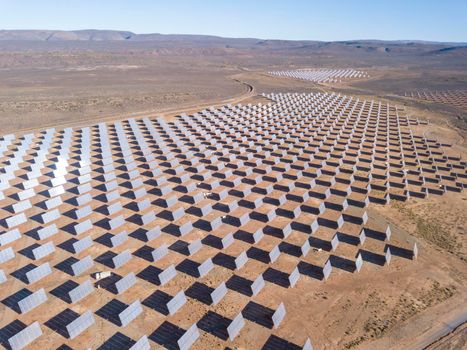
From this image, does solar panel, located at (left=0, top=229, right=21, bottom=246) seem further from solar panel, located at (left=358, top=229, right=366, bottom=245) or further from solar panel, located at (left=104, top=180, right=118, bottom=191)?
solar panel, located at (left=358, top=229, right=366, bottom=245)

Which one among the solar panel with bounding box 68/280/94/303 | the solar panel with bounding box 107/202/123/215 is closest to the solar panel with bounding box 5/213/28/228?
the solar panel with bounding box 107/202/123/215

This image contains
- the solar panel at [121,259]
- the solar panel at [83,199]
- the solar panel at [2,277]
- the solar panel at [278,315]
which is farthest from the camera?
the solar panel at [83,199]

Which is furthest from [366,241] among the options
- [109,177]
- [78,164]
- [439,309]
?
[78,164]

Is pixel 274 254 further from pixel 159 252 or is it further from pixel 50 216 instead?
pixel 50 216

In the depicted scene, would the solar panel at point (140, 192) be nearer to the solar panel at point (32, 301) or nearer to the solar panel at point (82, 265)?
the solar panel at point (82, 265)

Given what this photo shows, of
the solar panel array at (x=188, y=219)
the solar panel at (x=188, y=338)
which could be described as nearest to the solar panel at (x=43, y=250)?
the solar panel array at (x=188, y=219)

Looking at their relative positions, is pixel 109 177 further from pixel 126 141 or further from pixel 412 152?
pixel 412 152
